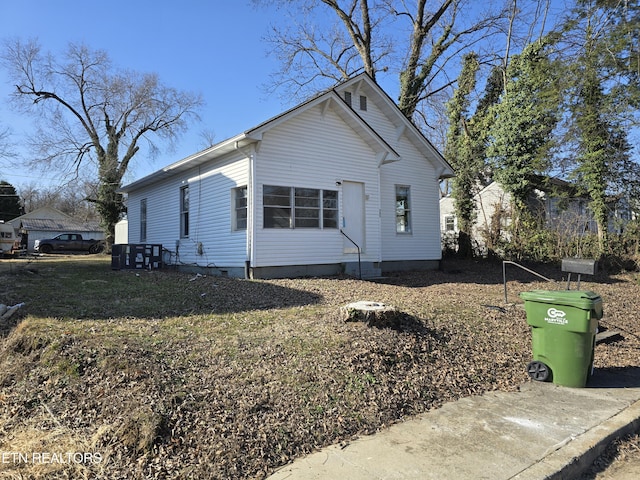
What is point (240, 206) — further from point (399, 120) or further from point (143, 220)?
point (143, 220)

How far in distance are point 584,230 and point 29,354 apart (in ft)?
55.9

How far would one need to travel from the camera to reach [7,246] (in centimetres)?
2381

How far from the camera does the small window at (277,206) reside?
1124 cm

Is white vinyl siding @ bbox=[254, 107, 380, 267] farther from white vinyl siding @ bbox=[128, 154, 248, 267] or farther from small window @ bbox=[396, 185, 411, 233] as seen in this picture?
small window @ bbox=[396, 185, 411, 233]

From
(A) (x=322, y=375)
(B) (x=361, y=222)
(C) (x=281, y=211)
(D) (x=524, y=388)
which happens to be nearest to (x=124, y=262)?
(C) (x=281, y=211)

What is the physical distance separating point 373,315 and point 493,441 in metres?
2.17

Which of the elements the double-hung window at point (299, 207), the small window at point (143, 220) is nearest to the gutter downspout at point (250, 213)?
the double-hung window at point (299, 207)

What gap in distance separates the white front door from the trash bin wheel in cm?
779

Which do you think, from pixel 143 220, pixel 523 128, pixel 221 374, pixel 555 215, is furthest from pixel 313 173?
pixel 555 215

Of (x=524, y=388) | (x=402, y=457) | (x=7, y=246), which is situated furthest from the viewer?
(x=7, y=246)

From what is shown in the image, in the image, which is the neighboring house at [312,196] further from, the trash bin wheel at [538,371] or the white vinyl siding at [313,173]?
the trash bin wheel at [538,371]

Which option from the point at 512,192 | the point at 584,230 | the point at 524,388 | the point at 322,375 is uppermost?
the point at 512,192

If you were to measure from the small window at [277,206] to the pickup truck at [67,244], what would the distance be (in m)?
26.7

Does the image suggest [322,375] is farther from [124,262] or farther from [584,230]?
[584,230]
